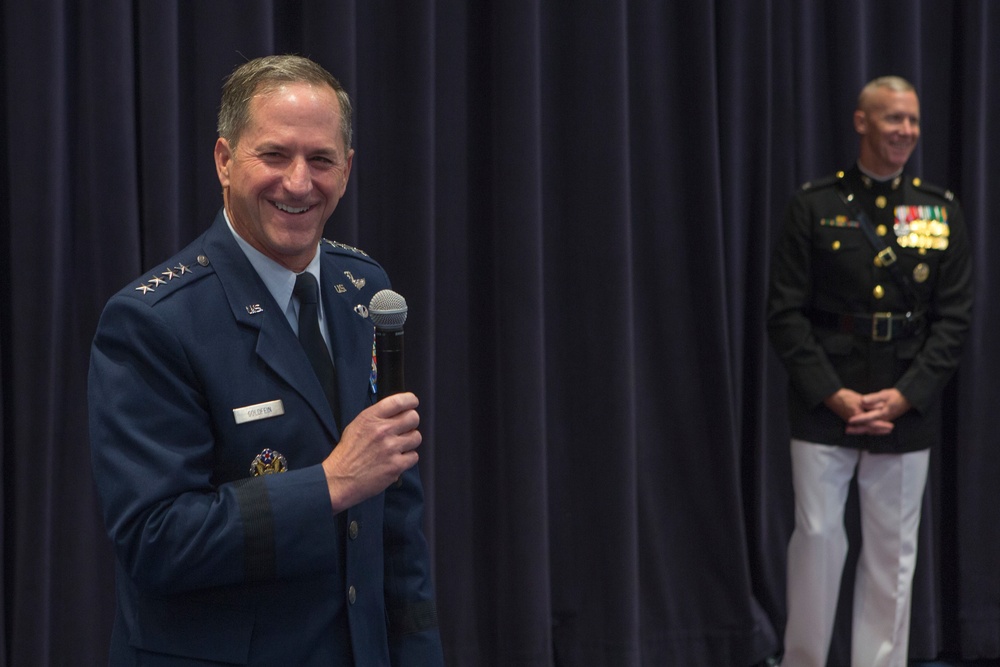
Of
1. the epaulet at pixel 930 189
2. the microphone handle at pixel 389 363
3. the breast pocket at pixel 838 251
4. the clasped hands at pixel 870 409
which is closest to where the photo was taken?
the microphone handle at pixel 389 363

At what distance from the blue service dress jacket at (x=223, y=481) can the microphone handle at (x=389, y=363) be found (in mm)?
92

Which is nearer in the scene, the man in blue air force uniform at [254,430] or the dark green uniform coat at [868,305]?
the man in blue air force uniform at [254,430]

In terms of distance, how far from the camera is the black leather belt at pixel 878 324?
3436 mm

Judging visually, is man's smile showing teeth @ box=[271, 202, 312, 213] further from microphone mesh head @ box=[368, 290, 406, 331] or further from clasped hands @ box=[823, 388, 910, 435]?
clasped hands @ box=[823, 388, 910, 435]

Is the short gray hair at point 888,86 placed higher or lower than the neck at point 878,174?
higher

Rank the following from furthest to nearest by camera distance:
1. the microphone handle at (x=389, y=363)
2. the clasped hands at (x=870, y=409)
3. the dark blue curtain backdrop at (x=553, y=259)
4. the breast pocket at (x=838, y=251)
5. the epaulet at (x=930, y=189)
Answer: the epaulet at (x=930, y=189)
the breast pocket at (x=838, y=251)
the clasped hands at (x=870, y=409)
the dark blue curtain backdrop at (x=553, y=259)
the microphone handle at (x=389, y=363)

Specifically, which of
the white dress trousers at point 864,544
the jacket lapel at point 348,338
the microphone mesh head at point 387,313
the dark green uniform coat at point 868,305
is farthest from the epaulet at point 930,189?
the microphone mesh head at point 387,313

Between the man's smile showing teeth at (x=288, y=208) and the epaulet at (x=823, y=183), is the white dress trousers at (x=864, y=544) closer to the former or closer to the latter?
the epaulet at (x=823, y=183)

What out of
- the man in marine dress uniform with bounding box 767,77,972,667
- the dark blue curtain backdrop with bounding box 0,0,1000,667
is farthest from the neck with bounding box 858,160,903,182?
the dark blue curtain backdrop with bounding box 0,0,1000,667

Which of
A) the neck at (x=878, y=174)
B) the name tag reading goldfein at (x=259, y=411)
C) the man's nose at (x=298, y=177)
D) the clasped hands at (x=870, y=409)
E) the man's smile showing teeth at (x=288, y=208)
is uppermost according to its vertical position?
the neck at (x=878, y=174)

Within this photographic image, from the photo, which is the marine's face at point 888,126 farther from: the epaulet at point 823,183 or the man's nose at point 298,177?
the man's nose at point 298,177

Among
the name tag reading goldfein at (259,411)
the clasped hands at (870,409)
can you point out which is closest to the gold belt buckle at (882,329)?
the clasped hands at (870,409)

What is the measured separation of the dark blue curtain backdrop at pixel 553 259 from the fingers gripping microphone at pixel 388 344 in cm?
180

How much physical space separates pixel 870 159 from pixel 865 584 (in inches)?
55.3
